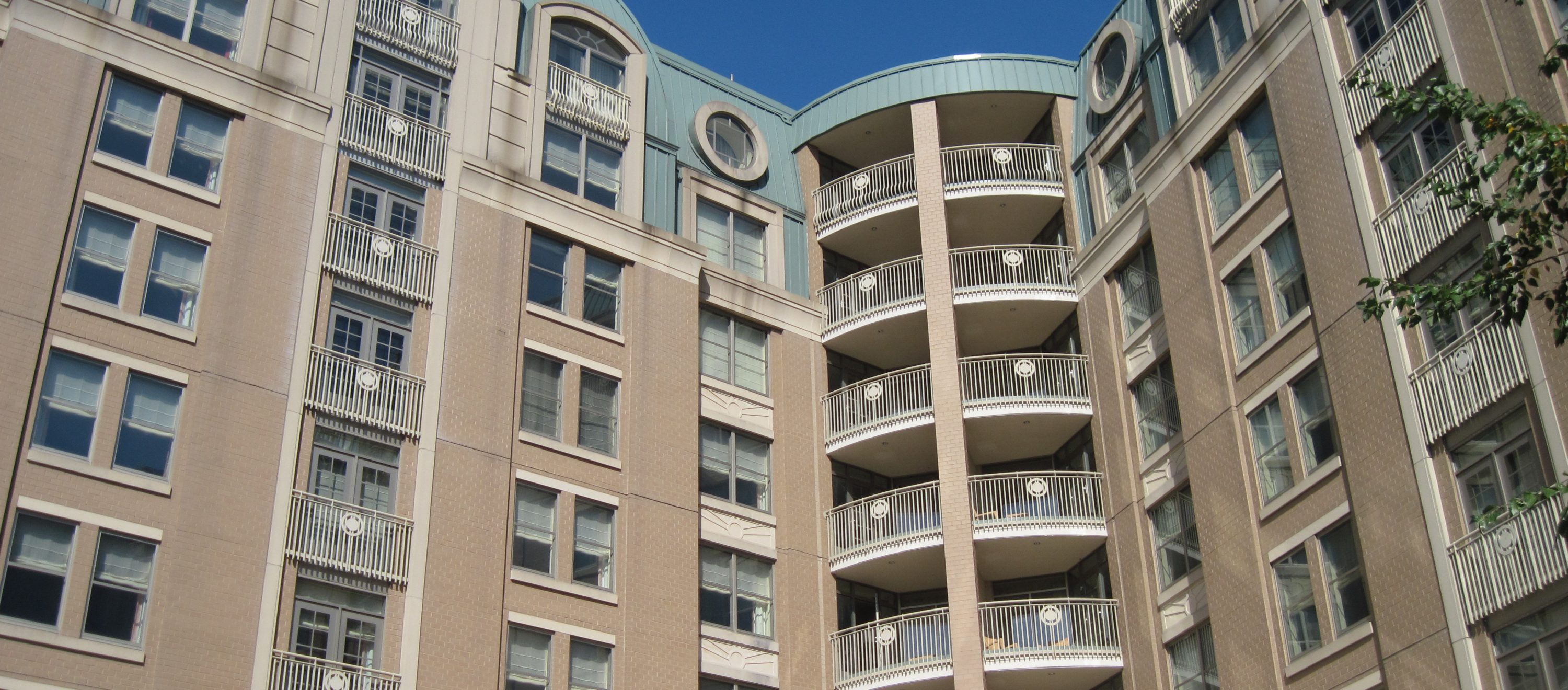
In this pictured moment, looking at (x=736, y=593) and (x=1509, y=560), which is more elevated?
(x=736, y=593)

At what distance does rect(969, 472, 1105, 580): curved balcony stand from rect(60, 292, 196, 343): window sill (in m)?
17.2

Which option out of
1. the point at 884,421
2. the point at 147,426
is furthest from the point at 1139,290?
the point at 147,426

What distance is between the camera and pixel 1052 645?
3338 cm

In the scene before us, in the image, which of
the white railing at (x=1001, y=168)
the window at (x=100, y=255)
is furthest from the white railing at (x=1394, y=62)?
the window at (x=100, y=255)

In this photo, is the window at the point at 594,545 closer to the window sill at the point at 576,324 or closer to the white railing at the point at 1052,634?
the window sill at the point at 576,324

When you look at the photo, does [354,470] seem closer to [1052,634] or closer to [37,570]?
[37,570]

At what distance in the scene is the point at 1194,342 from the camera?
3192cm

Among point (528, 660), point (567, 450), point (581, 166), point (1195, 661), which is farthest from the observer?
point (581, 166)

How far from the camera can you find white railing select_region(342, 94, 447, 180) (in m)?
32.7

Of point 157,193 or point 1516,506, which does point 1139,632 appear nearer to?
point 1516,506

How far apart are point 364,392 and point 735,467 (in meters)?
9.63

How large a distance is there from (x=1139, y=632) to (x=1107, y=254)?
9229mm

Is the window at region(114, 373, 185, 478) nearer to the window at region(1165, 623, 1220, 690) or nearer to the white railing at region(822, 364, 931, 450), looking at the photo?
the white railing at region(822, 364, 931, 450)

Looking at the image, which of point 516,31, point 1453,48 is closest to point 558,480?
point 516,31
